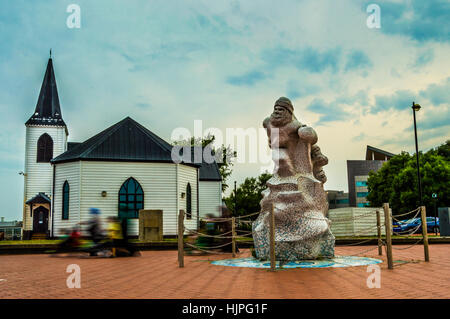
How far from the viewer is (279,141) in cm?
1238

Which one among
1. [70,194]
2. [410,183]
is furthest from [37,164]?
[410,183]

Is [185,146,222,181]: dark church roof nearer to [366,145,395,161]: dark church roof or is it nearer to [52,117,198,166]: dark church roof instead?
[52,117,198,166]: dark church roof

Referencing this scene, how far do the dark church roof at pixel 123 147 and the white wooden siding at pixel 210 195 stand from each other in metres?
10.2

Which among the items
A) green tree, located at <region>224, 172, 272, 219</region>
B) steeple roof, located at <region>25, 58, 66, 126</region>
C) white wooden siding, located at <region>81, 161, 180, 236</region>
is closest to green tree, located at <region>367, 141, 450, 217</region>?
green tree, located at <region>224, 172, 272, 219</region>

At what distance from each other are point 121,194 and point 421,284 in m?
22.6

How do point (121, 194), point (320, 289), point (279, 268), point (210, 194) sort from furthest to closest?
point (210, 194) → point (121, 194) → point (279, 268) → point (320, 289)

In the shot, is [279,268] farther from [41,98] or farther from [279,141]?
[41,98]

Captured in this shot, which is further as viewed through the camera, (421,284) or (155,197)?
(155,197)

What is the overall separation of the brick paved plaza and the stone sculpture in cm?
143

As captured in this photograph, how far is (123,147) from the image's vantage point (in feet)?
94.9

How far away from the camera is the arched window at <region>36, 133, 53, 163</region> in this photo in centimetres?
4594

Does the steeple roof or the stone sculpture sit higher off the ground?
the steeple roof

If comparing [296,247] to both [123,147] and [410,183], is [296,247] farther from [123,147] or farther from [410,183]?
[410,183]

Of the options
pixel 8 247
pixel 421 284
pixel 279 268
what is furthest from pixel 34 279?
pixel 8 247
